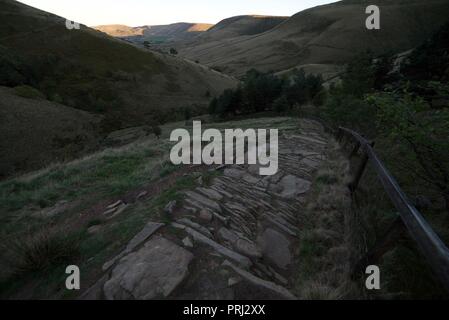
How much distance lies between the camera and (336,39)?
128375mm

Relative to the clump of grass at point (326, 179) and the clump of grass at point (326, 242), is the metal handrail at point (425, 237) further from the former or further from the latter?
the clump of grass at point (326, 179)

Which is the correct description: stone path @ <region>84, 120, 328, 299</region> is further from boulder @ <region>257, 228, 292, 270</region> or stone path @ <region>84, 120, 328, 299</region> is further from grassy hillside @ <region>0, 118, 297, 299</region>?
grassy hillside @ <region>0, 118, 297, 299</region>

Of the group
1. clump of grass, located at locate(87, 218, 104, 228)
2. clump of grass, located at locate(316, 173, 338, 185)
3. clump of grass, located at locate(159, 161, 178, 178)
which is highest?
clump of grass, located at locate(159, 161, 178, 178)

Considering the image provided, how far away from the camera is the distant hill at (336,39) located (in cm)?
11781

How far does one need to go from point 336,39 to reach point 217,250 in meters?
150

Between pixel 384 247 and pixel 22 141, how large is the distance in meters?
31.4

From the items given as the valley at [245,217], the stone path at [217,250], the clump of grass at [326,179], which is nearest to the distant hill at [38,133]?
the valley at [245,217]

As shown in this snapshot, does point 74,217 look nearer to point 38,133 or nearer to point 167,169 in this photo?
point 167,169

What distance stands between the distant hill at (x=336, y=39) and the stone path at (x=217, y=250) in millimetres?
109137

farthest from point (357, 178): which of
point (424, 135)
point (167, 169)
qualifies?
point (167, 169)

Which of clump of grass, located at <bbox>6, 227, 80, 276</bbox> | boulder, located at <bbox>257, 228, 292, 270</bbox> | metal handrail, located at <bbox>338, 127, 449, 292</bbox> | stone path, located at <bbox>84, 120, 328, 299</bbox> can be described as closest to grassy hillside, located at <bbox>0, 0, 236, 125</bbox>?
stone path, located at <bbox>84, 120, 328, 299</bbox>

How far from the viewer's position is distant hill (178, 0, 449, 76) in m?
118

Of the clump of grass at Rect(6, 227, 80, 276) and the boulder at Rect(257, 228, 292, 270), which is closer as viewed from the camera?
the clump of grass at Rect(6, 227, 80, 276)

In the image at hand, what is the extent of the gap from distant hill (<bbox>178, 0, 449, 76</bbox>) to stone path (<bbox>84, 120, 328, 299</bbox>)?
358 ft
